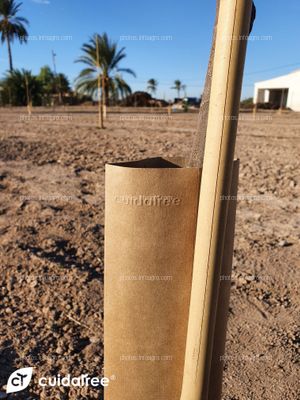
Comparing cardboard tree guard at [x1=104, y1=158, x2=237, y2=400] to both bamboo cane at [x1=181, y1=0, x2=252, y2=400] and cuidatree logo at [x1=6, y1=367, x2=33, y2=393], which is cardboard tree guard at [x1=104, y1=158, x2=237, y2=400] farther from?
cuidatree logo at [x1=6, y1=367, x2=33, y2=393]

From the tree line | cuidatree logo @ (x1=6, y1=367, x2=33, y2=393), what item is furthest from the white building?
cuidatree logo @ (x1=6, y1=367, x2=33, y2=393)

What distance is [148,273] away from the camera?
1.04m

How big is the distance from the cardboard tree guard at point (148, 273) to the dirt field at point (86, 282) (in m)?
0.78

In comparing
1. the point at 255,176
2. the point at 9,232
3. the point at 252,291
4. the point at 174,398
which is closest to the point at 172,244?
the point at 174,398

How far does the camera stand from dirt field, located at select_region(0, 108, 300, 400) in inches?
74.5

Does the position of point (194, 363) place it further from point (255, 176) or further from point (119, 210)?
point (255, 176)

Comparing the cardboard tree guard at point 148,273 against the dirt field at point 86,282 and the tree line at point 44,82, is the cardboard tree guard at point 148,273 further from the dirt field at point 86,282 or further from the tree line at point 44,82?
the tree line at point 44,82

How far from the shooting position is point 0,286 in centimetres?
255

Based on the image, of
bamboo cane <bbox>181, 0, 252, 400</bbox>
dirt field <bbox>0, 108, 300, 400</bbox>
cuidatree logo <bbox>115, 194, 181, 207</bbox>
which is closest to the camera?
bamboo cane <bbox>181, 0, 252, 400</bbox>

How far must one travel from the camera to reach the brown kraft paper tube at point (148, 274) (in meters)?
0.99

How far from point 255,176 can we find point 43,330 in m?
4.26

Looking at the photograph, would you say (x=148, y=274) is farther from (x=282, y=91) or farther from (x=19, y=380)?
(x=282, y=91)

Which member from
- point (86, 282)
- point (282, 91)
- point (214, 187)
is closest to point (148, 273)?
point (214, 187)

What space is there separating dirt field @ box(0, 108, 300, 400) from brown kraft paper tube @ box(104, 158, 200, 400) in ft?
2.54
